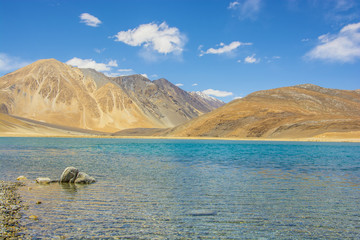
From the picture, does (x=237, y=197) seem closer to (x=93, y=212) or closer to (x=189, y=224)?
(x=189, y=224)

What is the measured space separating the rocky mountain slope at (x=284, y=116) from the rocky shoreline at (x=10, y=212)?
107254 millimetres

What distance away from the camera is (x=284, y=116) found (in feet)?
423

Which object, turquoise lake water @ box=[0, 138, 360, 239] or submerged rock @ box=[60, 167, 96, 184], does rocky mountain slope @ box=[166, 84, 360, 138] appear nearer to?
turquoise lake water @ box=[0, 138, 360, 239]

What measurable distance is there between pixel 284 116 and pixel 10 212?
12871 cm

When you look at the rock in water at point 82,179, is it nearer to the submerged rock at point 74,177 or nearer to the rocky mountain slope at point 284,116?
the submerged rock at point 74,177

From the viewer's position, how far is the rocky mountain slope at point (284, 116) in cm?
11188

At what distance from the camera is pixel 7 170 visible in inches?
973

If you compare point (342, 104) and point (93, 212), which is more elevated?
point (342, 104)

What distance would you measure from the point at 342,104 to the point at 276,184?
15630cm

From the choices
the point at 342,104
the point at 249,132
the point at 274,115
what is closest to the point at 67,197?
the point at 249,132

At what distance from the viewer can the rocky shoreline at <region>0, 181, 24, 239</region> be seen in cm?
922

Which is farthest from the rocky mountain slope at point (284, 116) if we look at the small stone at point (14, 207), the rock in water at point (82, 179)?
the small stone at point (14, 207)

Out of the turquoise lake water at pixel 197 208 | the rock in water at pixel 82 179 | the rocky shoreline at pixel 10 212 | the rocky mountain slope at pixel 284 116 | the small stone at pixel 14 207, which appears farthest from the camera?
the rocky mountain slope at pixel 284 116

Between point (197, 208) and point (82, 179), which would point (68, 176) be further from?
point (197, 208)
